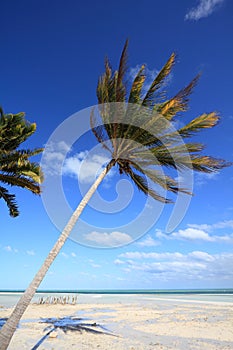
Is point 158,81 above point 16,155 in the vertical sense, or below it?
above

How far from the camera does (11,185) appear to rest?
1103cm

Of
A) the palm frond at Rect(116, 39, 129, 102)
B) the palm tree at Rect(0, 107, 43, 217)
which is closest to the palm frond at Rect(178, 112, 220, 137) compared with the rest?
the palm frond at Rect(116, 39, 129, 102)

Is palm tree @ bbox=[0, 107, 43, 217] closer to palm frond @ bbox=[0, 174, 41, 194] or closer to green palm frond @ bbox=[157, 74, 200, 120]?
palm frond @ bbox=[0, 174, 41, 194]

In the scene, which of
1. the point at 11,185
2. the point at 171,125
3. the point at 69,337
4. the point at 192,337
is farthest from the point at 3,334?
the point at 192,337

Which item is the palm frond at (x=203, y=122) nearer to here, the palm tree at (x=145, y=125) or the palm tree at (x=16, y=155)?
the palm tree at (x=145, y=125)

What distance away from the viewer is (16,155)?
33.6 ft

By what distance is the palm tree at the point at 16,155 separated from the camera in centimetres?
976

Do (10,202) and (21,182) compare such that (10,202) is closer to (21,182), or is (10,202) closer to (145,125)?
(21,182)

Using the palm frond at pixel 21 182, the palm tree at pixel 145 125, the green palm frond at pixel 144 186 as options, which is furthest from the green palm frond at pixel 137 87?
the palm frond at pixel 21 182

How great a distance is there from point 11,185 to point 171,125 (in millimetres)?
6459

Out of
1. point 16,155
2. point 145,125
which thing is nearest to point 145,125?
point 145,125

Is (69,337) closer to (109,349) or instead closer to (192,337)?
(109,349)

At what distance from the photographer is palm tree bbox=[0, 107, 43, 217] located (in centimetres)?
976

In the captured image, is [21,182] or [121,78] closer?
[121,78]
